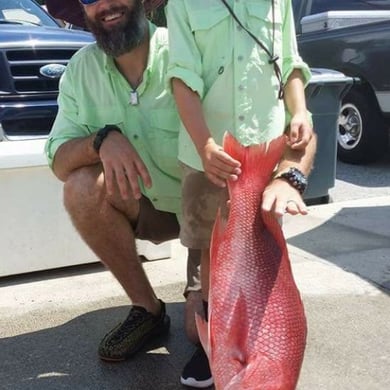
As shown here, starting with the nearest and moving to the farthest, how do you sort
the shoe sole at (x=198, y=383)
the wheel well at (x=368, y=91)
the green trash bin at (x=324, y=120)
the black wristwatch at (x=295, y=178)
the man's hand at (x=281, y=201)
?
the man's hand at (x=281, y=201)
the black wristwatch at (x=295, y=178)
the shoe sole at (x=198, y=383)
the green trash bin at (x=324, y=120)
the wheel well at (x=368, y=91)

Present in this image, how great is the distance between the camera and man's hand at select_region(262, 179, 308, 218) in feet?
6.68

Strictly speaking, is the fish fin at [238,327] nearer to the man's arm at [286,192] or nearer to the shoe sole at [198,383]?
the man's arm at [286,192]

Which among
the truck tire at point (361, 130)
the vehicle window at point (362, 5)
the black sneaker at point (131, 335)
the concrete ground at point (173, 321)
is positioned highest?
the vehicle window at point (362, 5)

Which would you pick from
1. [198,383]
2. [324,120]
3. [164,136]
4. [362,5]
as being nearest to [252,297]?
[198,383]

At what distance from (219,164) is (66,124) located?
43.5 inches

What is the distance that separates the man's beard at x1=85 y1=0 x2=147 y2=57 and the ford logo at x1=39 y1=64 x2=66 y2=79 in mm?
1139

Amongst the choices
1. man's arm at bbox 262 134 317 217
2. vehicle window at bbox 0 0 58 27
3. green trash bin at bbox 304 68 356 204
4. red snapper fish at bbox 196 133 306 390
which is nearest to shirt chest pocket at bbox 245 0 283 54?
man's arm at bbox 262 134 317 217

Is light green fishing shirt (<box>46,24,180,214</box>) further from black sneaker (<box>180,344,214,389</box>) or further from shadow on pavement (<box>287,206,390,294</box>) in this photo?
shadow on pavement (<box>287,206,390,294</box>)

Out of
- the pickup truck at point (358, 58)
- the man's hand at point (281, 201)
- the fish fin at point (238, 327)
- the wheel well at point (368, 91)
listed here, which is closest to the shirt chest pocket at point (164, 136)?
the man's hand at point (281, 201)

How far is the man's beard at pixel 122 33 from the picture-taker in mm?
2885

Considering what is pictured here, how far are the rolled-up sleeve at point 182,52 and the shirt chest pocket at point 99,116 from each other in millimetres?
534

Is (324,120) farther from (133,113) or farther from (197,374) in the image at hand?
(197,374)

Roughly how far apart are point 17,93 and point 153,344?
1712mm

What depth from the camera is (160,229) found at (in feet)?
10.4
